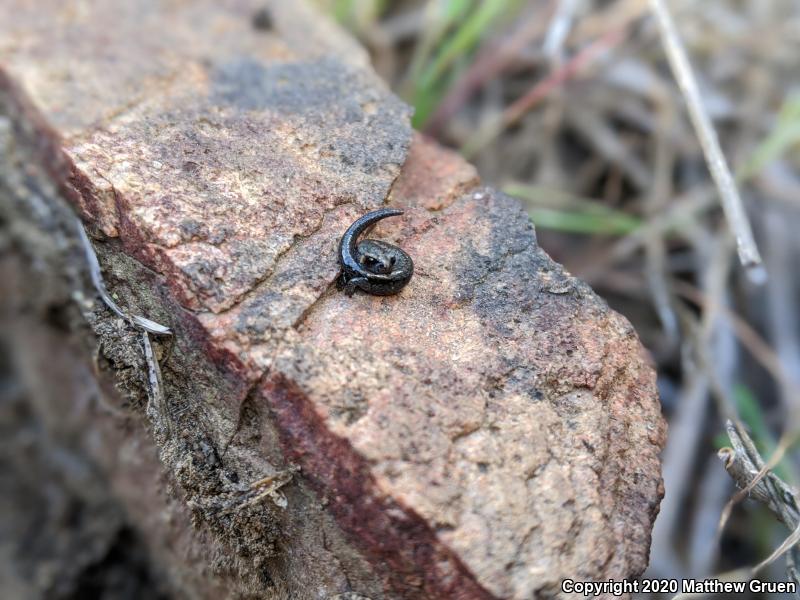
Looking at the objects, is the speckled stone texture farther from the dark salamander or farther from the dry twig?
the dry twig

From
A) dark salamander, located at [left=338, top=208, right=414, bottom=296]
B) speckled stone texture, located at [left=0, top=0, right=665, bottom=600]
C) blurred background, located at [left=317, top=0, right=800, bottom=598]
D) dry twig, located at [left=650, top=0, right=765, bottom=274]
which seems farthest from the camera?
blurred background, located at [left=317, top=0, right=800, bottom=598]

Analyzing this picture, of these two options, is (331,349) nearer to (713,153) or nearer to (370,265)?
(370,265)

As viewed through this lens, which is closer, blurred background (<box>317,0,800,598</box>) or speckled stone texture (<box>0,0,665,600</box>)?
speckled stone texture (<box>0,0,665,600</box>)

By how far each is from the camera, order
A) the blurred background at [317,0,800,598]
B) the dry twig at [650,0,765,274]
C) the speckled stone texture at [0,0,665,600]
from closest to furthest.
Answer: the speckled stone texture at [0,0,665,600], the dry twig at [650,0,765,274], the blurred background at [317,0,800,598]

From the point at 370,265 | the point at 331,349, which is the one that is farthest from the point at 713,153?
the point at 331,349

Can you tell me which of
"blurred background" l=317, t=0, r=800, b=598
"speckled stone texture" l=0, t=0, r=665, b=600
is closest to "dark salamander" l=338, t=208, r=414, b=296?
"speckled stone texture" l=0, t=0, r=665, b=600

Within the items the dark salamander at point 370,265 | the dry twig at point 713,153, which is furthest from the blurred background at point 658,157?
Result: the dark salamander at point 370,265

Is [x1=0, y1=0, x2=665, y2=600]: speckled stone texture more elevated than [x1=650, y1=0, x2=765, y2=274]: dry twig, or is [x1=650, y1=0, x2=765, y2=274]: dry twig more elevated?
[x1=650, y1=0, x2=765, y2=274]: dry twig

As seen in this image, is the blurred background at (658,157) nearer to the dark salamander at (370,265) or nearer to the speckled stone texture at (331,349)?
the speckled stone texture at (331,349)
